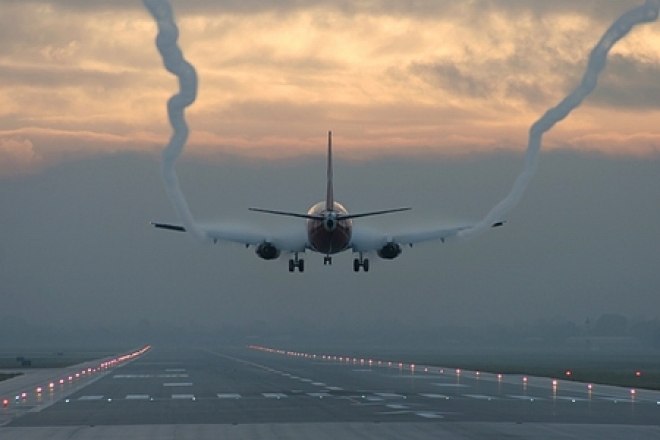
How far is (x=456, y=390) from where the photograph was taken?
83.9 m

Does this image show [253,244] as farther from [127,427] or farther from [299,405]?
[127,427]

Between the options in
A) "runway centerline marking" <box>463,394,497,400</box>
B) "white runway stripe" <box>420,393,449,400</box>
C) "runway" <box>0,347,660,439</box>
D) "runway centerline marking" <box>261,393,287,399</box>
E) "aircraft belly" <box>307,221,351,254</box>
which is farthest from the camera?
"aircraft belly" <box>307,221,351,254</box>

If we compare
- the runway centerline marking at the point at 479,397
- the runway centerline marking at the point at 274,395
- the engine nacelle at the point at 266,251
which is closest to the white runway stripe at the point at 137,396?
the runway centerline marking at the point at 274,395

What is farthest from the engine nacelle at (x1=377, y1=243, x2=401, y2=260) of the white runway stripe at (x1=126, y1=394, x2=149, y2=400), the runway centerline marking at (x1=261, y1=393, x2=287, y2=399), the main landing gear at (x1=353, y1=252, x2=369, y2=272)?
the white runway stripe at (x1=126, y1=394, x2=149, y2=400)

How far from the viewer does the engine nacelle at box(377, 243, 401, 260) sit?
8138cm

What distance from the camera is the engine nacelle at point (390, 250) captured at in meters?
81.4

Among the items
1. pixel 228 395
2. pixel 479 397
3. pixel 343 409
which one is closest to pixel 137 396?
pixel 228 395

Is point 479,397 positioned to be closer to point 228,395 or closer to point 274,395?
point 274,395

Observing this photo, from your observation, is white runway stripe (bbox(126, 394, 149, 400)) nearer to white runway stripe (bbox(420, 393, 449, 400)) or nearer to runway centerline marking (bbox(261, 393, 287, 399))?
runway centerline marking (bbox(261, 393, 287, 399))

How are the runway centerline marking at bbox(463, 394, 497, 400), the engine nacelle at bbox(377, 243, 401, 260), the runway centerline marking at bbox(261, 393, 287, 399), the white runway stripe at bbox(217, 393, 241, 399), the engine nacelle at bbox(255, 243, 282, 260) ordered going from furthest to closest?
1. the engine nacelle at bbox(377, 243, 401, 260)
2. the engine nacelle at bbox(255, 243, 282, 260)
3. the white runway stripe at bbox(217, 393, 241, 399)
4. the runway centerline marking at bbox(261, 393, 287, 399)
5. the runway centerline marking at bbox(463, 394, 497, 400)

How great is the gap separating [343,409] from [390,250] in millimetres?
20145

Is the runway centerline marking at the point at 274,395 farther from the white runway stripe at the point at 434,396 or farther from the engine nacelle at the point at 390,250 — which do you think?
the engine nacelle at the point at 390,250

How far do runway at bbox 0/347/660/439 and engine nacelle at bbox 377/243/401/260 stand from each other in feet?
33.2

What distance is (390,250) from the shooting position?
81.4 m
